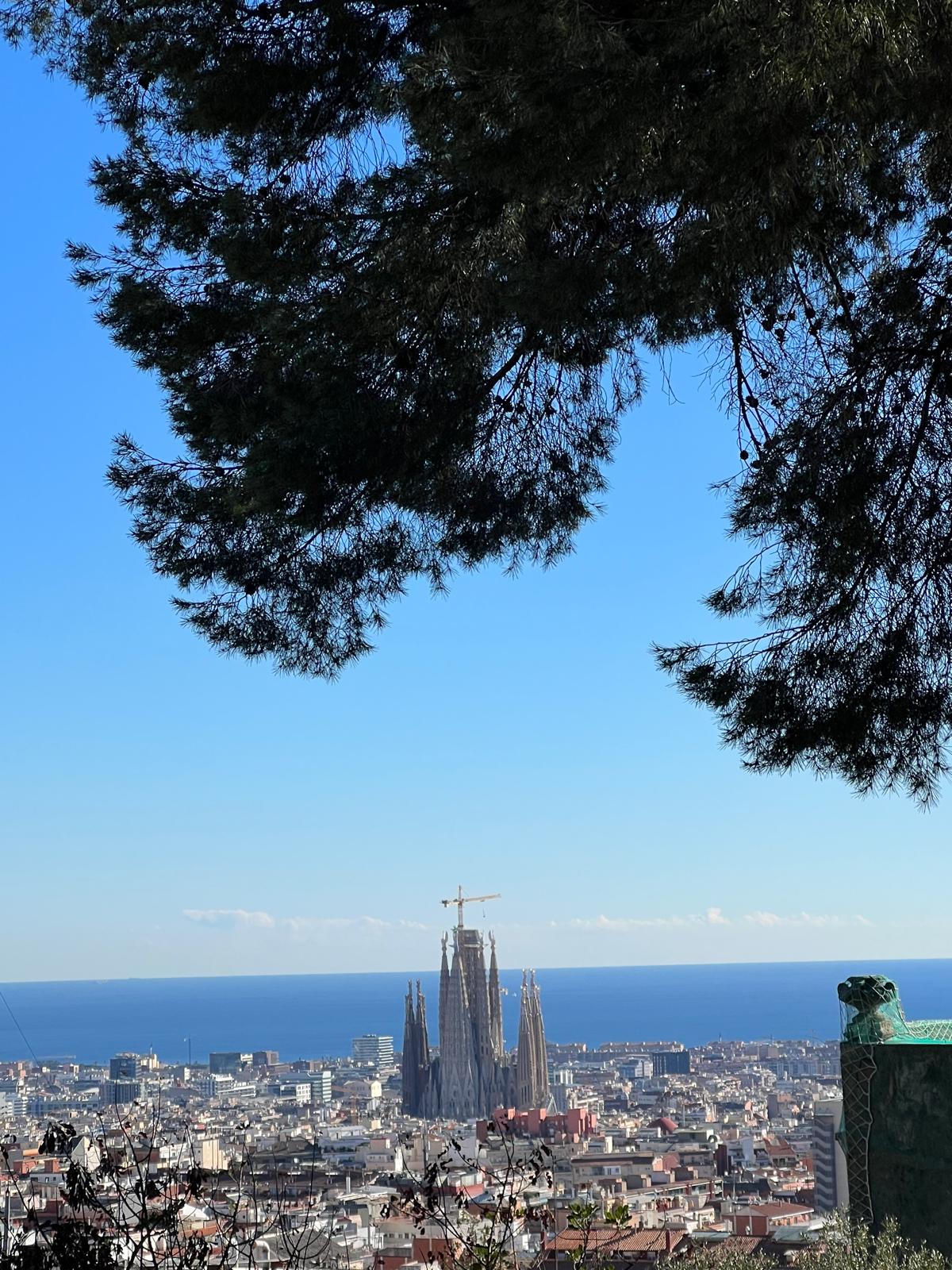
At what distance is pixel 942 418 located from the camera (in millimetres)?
3051

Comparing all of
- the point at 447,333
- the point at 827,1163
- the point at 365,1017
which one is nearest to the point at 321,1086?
the point at 827,1163

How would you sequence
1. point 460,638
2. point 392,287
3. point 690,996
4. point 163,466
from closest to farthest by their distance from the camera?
point 392,287, point 163,466, point 460,638, point 690,996

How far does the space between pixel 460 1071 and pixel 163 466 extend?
40102mm

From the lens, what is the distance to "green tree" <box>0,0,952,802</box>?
2.56 meters

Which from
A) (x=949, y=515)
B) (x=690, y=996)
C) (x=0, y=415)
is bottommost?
(x=690, y=996)

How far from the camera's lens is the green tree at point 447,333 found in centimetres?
256

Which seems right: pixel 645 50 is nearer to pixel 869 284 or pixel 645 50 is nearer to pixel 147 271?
pixel 869 284

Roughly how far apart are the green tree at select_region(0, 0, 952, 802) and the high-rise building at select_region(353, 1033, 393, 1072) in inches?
2218

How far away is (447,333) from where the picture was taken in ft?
10.1

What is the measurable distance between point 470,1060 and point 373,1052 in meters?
19.9

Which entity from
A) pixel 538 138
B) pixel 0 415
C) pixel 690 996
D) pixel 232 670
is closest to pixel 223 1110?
pixel 0 415

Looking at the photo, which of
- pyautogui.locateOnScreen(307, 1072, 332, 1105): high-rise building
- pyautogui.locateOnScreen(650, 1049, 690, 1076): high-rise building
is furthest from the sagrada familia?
pyautogui.locateOnScreen(650, 1049, 690, 1076): high-rise building

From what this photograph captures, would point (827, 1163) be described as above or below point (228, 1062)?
above

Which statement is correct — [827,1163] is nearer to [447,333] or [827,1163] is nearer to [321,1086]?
[447,333]
